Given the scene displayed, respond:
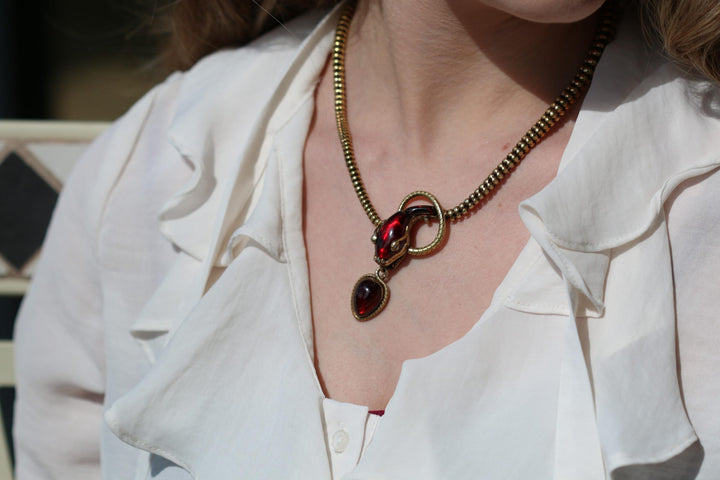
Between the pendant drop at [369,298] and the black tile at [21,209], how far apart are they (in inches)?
35.0

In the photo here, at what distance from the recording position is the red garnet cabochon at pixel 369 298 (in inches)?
42.3

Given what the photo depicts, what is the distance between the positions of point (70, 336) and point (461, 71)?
2.69 ft

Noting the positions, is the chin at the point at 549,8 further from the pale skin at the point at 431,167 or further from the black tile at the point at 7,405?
the black tile at the point at 7,405

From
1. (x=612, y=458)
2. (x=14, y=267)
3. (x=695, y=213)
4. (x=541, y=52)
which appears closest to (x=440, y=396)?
(x=612, y=458)

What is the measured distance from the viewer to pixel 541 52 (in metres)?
1.11

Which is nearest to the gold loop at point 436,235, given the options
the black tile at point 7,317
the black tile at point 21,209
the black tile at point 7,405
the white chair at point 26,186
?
the white chair at point 26,186

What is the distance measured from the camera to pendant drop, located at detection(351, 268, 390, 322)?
3.53 feet

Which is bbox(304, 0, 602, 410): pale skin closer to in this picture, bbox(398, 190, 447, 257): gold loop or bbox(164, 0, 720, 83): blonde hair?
bbox(398, 190, 447, 257): gold loop

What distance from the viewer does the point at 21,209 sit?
65.7 inches

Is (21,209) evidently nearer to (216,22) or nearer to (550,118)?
(216,22)

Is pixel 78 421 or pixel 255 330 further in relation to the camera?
pixel 78 421

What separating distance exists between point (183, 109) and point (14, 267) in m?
0.67

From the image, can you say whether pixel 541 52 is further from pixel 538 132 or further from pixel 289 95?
pixel 289 95

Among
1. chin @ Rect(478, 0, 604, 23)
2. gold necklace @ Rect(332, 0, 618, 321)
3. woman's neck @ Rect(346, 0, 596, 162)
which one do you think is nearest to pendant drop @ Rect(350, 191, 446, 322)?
gold necklace @ Rect(332, 0, 618, 321)
